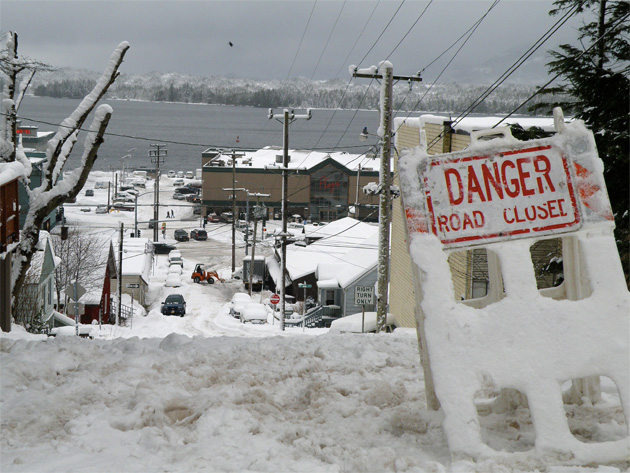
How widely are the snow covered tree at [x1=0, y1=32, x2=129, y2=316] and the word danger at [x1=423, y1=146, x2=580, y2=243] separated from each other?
10.9 m

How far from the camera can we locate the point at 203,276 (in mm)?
48406

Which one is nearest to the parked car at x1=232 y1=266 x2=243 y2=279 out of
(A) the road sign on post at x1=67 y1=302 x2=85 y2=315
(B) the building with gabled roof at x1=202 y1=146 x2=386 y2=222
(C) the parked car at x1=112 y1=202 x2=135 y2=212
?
(A) the road sign on post at x1=67 y1=302 x2=85 y2=315

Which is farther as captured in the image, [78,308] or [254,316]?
[78,308]

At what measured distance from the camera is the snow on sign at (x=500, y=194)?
4996mm

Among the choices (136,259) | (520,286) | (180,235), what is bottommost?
(520,286)

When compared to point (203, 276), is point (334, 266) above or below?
above

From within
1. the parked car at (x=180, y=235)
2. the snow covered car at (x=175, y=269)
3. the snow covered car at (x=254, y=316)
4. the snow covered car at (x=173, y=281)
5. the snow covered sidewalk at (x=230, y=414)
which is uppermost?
the parked car at (x=180, y=235)

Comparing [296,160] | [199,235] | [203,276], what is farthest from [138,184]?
[203,276]

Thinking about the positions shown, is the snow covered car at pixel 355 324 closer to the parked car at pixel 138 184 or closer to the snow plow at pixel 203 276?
the snow plow at pixel 203 276

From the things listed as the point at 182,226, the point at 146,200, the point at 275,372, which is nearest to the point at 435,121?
the point at 275,372

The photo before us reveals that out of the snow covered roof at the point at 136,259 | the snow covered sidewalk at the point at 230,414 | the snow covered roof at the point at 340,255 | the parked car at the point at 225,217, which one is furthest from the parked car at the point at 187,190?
the snow covered sidewalk at the point at 230,414

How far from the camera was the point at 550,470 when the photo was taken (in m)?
4.59

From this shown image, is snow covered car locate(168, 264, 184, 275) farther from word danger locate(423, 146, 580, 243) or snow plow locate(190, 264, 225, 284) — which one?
word danger locate(423, 146, 580, 243)

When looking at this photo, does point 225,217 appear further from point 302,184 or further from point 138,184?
point 138,184
